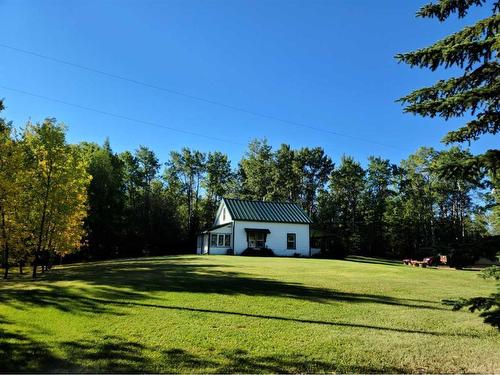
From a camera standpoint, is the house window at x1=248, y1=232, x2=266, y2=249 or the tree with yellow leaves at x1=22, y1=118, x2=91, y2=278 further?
the house window at x1=248, y1=232, x2=266, y2=249

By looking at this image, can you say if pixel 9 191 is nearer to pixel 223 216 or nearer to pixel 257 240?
pixel 257 240

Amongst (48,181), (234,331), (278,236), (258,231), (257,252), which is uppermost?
(48,181)

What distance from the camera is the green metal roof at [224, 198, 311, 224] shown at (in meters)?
38.2

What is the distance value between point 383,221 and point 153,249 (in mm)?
32989

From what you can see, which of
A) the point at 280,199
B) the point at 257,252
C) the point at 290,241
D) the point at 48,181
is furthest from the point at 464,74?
the point at 280,199

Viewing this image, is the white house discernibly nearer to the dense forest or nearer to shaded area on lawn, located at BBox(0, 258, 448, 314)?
the dense forest

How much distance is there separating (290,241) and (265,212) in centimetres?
377

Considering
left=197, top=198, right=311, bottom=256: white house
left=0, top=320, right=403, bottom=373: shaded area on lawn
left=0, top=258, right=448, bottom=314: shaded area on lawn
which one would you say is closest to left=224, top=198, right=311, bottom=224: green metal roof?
left=197, top=198, right=311, bottom=256: white house

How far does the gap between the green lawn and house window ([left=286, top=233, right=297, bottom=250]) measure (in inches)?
1071

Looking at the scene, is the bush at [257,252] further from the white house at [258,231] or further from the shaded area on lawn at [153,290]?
the shaded area on lawn at [153,290]

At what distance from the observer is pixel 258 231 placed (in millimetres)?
37500

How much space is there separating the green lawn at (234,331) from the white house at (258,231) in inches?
1013

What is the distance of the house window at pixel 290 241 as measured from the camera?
38675mm

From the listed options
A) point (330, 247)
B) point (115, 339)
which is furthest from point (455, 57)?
point (330, 247)
